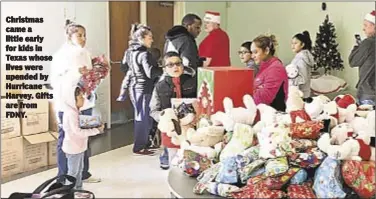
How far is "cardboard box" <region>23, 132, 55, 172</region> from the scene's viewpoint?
3.13 m

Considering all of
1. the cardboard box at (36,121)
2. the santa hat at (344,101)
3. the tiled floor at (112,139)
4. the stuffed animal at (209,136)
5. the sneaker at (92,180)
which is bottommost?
the sneaker at (92,180)

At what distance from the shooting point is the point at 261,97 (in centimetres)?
206

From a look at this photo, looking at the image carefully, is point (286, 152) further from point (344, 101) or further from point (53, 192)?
point (53, 192)

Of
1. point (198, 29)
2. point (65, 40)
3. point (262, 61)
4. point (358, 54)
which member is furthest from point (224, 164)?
point (198, 29)

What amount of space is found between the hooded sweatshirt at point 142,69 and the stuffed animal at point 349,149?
228 cm

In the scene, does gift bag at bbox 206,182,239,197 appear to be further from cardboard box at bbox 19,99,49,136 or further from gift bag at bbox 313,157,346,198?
cardboard box at bbox 19,99,49,136

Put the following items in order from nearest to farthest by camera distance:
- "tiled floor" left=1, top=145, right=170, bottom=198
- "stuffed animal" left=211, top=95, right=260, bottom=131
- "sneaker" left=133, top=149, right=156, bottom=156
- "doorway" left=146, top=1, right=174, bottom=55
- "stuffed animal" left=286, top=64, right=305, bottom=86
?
"stuffed animal" left=211, top=95, right=260, bottom=131 → "tiled floor" left=1, top=145, right=170, bottom=198 → "sneaker" left=133, top=149, right=156, bottom=156 → "stuffed animal" left=286, top=64, right=305, bottom=86 → "doorway" left=146, top=1, right=174, bottom=55

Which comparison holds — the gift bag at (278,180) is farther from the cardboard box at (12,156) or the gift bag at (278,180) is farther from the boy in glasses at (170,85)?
the cardboard box at (12,156)

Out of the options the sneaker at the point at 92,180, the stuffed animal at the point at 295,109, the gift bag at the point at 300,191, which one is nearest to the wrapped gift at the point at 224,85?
the stuffed animal at the point at 295,109

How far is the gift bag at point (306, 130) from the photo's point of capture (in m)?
1.47

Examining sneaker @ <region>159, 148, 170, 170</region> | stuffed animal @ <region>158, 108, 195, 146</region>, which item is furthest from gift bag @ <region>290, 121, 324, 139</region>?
sneaker @ <region>159, 148, 170, 170</region>

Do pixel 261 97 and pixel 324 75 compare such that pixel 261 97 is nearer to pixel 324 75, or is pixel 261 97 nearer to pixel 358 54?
pixel 358 54

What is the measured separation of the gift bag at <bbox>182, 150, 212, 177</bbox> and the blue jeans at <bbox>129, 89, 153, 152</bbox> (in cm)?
203

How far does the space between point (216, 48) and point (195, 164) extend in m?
2.50
